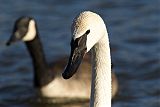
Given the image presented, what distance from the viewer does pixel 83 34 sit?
20.7 feet

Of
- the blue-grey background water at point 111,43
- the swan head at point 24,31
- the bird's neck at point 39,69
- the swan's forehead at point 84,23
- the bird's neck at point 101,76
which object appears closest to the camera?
the swan's forehead at point 84,23

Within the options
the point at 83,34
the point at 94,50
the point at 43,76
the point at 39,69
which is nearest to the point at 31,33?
the point at 39,69

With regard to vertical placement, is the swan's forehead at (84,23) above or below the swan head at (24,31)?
below

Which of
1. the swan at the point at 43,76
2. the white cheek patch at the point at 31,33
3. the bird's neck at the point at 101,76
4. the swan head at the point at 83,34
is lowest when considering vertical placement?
the bird's neck at the point at 101,76

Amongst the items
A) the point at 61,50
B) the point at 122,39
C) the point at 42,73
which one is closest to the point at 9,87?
the point at 42,73

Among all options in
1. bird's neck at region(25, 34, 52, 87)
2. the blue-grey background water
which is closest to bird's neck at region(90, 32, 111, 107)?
the blue-grey background water

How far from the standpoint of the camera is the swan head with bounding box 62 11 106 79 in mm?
6277

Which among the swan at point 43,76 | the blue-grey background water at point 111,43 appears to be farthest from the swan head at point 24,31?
the blue-grey background water at point 111,43

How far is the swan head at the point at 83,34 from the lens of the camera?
20.6 ft

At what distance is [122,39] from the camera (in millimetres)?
14633

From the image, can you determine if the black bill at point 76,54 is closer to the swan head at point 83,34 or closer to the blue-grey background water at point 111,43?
the swan head at point 83,34

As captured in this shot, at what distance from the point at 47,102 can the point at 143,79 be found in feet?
6.05

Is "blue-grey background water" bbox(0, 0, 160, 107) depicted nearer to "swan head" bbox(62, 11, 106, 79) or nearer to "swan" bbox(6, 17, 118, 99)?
"swan" bbox(6, 17, 118, 99)

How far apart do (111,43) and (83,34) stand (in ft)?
26.5
